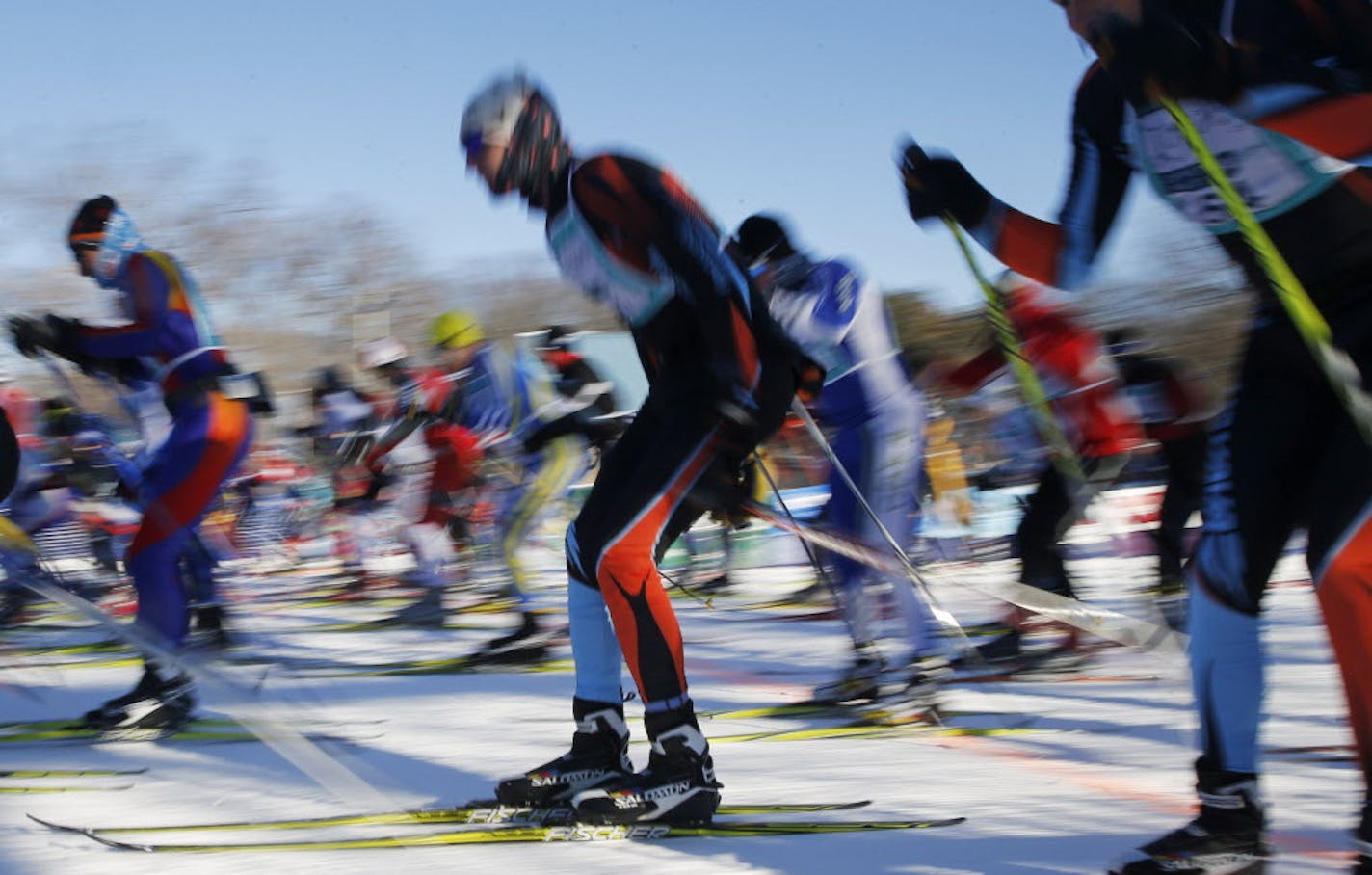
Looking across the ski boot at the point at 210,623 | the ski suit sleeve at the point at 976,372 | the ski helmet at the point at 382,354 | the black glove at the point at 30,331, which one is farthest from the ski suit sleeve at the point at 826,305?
the ski helmet at the point at 382,354

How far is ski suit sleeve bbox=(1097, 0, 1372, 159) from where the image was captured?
6.39 feet

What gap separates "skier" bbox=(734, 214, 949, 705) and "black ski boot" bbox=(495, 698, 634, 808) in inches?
66.1

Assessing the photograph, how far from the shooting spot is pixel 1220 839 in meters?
2.29

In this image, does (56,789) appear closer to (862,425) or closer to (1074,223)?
(862,425)

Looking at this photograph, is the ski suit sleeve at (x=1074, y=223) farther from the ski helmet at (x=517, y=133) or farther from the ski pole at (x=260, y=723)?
the ski pole at (x=260, y=723)

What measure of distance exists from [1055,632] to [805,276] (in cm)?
225

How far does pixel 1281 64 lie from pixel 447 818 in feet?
7.65

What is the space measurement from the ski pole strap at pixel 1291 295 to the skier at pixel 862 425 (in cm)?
255

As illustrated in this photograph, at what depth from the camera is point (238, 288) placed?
1754 inches

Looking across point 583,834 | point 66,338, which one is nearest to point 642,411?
point 583,834

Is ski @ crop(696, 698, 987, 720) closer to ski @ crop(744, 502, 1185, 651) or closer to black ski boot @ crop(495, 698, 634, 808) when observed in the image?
ski @ crop(744, 502, 1185, 651)

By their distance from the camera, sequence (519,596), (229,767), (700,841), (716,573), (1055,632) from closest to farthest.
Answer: (700,841) < (229,767) < (1055,632) < (519,596) < (716,573)

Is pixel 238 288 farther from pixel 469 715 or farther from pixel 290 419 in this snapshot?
pixel 469 715

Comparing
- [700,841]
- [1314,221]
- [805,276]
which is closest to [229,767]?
[700,841]
